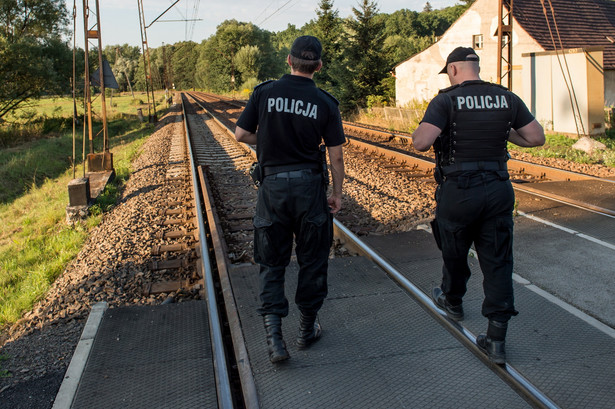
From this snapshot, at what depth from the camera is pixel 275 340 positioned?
346 cm

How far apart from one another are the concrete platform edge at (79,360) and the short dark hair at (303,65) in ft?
8.29

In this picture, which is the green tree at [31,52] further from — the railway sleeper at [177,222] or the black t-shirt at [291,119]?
the black t-shirt at [291,119]

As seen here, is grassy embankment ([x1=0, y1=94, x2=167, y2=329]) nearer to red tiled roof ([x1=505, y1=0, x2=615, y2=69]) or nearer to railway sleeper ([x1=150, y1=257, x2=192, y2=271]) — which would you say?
railway sleeper ([x1=150, y1=257, x2=192, y2=271])

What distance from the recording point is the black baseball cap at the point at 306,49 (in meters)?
3.30

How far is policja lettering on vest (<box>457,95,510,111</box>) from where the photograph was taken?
3.29 meters

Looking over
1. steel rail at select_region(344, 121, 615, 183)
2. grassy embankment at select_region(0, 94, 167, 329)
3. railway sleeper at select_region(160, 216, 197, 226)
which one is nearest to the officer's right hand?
grassy embankment at select_region(0, 94, 167, 329)

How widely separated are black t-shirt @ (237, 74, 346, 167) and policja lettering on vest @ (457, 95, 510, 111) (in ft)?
2.68

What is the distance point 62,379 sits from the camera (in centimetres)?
362

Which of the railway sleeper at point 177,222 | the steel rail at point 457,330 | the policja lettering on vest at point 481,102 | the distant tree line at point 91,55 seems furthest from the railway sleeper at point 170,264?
the distant tree line at point 91,55

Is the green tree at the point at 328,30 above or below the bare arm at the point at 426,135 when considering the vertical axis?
above

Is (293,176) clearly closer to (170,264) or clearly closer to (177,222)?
(170,264)

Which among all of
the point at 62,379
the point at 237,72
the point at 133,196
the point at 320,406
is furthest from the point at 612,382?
the point at 237,72

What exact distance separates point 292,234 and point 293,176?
41 centimetres

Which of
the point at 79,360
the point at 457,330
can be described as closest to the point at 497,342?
the point at 457,330
